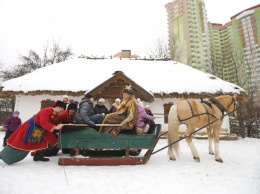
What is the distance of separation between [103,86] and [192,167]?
6897 mm

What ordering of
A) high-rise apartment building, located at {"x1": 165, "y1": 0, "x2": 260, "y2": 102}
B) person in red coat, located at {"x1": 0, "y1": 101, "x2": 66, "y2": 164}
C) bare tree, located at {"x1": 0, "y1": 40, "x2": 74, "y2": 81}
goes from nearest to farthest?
person in red coat, located at {"x1": 0, "y1": 101, "x2": 66, "y2": 164} < bare tree, located at {"x1": 0, "y1": 40, "x2": 74, "y2": 81} < high-rise apartment building, located at {"x1": 165, "y1": 0, "x2": 260, "y2": 102}

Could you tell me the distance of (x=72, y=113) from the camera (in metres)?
4.75

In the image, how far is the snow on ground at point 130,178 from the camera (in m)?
2.95

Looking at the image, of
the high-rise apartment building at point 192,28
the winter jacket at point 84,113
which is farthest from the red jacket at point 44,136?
the high-rise apartment building at point 192,28

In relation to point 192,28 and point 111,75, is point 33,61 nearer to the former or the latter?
point 111,75

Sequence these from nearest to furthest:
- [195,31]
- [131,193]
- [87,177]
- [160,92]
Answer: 1. [131,193]
2. [87,177]
3. [160,92]
4. [195,31]

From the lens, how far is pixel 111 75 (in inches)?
420

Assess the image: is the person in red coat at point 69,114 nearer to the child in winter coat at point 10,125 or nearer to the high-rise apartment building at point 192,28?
the child in winter coat at point 10,125

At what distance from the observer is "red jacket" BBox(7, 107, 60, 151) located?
4020 mm

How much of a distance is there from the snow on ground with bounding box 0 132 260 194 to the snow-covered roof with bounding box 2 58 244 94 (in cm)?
647

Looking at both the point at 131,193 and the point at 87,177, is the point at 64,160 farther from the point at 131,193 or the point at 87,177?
the point at 131,193

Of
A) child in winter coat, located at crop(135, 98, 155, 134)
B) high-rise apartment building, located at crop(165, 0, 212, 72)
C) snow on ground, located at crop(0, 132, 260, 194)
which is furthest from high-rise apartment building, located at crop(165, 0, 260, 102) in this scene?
snow on ground, located at crop(0, 132, 260, 194)

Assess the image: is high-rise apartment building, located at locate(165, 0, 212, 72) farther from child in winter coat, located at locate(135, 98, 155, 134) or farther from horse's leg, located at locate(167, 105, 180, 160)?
child in winter coat, located at locate(135, 98, 155, 134)

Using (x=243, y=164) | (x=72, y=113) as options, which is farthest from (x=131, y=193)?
(x=243, y=164)
